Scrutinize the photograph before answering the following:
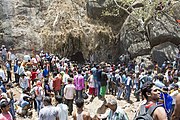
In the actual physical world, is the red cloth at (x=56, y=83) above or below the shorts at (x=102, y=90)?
above

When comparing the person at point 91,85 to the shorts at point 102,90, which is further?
the person at point 91,85

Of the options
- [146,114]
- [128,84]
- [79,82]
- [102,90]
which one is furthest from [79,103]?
[128,84]

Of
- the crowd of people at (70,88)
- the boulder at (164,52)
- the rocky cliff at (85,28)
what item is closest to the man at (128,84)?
the crowd of people at (70,88)

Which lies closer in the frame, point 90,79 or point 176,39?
point 90,79

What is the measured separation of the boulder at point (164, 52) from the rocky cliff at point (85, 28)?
0.82m

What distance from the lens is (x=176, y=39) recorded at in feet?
70.6

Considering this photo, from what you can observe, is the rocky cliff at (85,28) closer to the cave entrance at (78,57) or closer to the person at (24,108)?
the cave entrance at (78,57)

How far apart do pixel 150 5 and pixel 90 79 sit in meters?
8.69

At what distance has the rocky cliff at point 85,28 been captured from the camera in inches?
868

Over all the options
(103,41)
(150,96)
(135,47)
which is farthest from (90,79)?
(103,41)

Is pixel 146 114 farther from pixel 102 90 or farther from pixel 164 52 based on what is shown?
pixel 164 52

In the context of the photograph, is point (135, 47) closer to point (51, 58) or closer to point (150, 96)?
point (51, 58)

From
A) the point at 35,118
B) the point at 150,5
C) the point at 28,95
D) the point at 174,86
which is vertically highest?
the point at 150,5

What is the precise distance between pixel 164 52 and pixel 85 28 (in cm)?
688
